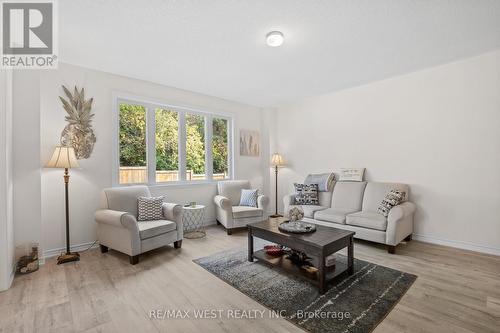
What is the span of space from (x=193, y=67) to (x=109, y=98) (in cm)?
139

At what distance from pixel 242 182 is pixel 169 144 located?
1.61 meters

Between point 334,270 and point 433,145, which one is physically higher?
point 433,145

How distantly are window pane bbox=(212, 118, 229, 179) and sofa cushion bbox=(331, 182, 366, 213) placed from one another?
7.58 feet

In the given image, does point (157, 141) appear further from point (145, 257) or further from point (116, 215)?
point (145, 257)

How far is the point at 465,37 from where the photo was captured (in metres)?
2.66

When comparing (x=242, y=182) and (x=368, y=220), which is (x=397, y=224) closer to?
(x=368, y=220)

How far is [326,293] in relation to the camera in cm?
215

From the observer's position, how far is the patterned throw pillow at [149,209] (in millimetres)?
3301

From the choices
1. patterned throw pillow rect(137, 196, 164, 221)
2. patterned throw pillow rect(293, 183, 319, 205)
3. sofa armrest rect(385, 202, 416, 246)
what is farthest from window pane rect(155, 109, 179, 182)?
sofa armrest rect(385, 202, 416, 246)

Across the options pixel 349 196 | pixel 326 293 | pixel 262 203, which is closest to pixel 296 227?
pixel 326 293

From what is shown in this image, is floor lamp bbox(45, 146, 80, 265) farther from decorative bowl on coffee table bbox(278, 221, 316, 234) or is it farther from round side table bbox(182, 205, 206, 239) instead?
decorative bowl on coffee table bbox(278, 221, 316, 234)

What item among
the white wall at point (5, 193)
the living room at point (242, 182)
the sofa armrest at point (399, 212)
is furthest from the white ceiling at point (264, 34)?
the sofa armrest at point (399, 212)

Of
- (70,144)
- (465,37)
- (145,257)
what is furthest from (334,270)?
(70,144)

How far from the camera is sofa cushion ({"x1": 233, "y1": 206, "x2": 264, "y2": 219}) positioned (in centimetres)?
404
